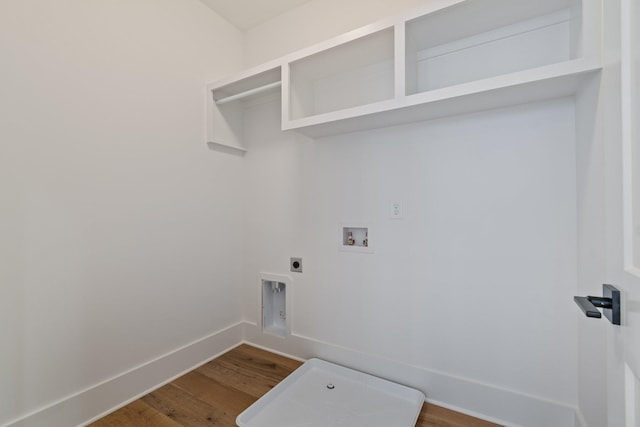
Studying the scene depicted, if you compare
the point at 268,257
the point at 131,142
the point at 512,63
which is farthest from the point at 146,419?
the point at 512,63

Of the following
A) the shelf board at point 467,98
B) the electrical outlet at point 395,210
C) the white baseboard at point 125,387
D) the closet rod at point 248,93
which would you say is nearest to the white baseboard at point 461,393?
the white baseboard at point 125,387

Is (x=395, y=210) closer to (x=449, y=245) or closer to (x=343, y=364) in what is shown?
(x=449, y=245)

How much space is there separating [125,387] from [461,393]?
1.85 metres

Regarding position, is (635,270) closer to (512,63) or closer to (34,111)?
(512,63)

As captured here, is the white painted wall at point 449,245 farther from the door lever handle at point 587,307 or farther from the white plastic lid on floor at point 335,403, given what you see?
the door lever handle at point 587,307

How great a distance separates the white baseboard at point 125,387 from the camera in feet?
4.26

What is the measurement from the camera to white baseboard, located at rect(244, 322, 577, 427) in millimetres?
1310

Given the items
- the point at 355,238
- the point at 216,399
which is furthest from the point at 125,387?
the point at 355,238

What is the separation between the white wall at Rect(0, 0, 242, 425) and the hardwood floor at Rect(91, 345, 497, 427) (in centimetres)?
23

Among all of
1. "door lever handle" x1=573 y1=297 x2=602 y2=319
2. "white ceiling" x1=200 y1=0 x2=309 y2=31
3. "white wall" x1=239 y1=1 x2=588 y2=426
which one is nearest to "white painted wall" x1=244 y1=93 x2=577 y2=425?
"white wall" x1=239 y1=1 x2=588 y2=426

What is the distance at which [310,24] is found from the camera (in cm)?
194

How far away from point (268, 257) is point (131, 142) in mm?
1176

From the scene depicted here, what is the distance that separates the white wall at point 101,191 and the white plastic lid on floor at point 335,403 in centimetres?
75

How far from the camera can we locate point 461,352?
1507 millimetres
